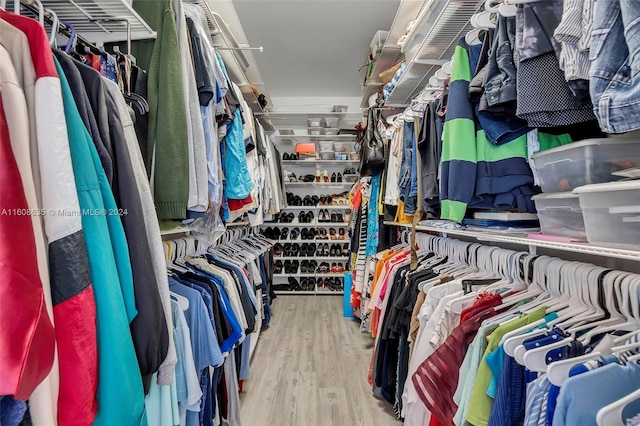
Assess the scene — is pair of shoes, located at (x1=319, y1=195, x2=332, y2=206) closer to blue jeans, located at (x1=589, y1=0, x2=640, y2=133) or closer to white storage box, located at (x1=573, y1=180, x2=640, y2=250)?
white storage box, located at (x1=573, y1=180, x2=640, y2=250)

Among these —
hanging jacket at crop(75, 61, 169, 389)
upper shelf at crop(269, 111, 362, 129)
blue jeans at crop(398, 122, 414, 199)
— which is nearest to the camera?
hanging jacket at crop(75, 61, 169, 389)

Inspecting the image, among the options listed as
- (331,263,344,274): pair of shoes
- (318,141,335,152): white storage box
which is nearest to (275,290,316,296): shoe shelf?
(331,263,344,274): pair of shoes

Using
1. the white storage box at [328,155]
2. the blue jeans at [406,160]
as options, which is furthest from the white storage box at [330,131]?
the blue jeans at [406,160]

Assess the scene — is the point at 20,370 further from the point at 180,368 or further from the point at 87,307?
the point at 180,368

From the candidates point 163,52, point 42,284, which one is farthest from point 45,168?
point 163,52

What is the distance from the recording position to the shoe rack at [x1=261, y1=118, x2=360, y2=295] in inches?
197

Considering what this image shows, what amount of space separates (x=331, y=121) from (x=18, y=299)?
15.6 ft

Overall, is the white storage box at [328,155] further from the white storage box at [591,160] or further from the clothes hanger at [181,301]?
the white storage box at [591,160]

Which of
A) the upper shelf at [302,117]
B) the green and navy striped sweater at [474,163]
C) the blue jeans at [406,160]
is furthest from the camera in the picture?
the upper shelf at [302,117]

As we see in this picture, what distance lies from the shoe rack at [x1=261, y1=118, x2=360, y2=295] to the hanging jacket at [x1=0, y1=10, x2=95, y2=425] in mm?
4293

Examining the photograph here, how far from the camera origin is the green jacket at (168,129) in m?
1.12

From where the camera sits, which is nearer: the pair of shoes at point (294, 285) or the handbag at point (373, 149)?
the handbag at point (373, 149)

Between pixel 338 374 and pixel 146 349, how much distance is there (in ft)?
6.81

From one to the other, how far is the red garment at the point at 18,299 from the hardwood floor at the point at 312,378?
69.0 inches
